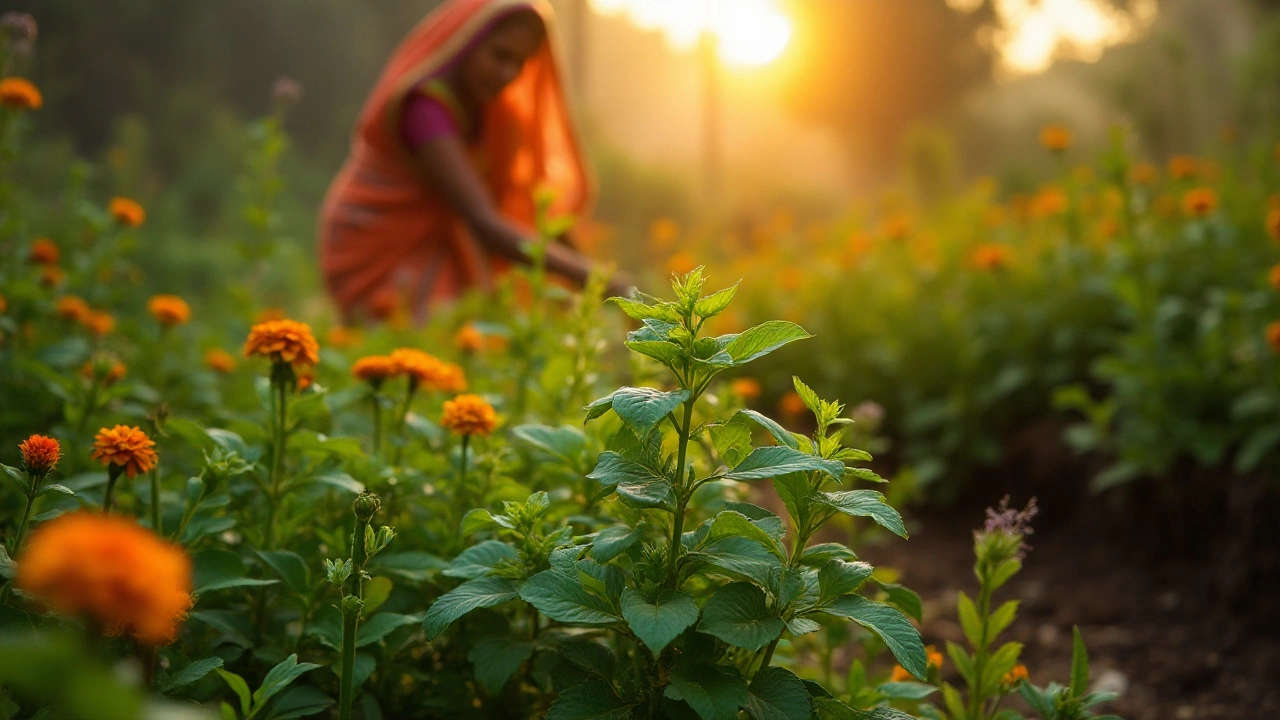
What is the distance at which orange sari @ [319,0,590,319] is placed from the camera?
3242 millimetres

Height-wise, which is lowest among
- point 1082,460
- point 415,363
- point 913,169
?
point 415,363

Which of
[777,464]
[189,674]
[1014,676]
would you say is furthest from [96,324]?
[1014,676]

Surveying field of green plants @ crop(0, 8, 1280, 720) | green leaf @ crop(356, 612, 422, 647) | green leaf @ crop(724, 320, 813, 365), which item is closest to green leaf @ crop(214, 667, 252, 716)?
field of green plants @ crop(0, 8, 1280, 720)

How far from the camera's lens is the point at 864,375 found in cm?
322

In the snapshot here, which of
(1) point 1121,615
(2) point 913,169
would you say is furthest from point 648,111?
(1) point 1121,615

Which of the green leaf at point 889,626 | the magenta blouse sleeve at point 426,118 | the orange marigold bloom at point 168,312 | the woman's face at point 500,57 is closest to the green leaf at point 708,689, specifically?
the green leaf at point 889,626

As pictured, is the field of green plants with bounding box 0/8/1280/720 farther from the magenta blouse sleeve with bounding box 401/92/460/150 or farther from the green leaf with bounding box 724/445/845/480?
the magenta blouse sleeve with bounding box 401/92/460/150

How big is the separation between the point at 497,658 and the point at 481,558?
0.33 ft

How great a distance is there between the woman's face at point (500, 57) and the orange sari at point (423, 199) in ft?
→ 0.39

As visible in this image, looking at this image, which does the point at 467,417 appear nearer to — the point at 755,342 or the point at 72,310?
the point at 755,342

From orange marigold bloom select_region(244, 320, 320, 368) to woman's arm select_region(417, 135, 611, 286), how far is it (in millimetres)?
1800

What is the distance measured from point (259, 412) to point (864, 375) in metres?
2.22

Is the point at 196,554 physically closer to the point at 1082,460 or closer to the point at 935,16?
the point at 1082,460

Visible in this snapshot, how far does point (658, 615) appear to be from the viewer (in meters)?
0.69
